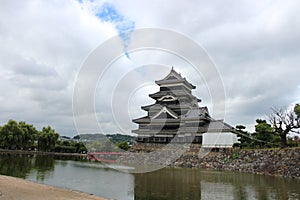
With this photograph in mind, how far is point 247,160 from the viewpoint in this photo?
20828 millimetres

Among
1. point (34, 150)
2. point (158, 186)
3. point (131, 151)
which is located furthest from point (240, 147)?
point (34, 150)

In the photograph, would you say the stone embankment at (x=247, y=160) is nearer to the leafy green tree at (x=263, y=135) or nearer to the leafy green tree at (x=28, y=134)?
the leafy green tree at (x=263, y=135)

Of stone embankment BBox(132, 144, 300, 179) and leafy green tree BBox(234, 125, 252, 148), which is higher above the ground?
leafy green tree BBox(234, 125, 252, 148)

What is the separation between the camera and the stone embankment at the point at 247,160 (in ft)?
58.0

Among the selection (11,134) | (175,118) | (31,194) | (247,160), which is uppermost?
(175,118)

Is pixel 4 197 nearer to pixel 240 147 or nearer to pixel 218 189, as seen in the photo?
pixel 218 189

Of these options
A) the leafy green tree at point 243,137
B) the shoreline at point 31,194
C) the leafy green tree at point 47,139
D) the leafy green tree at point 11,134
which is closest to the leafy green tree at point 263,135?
the leafy green tree at point 243,137

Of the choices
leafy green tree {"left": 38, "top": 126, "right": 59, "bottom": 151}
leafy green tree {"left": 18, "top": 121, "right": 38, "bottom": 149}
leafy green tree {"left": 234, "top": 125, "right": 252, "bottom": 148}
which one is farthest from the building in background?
leafy green tree {"left": 18, "top": 121, "right": 38, "bottom": 149}

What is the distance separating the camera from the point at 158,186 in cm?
1195

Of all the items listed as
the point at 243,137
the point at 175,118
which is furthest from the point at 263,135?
the point at 175,118

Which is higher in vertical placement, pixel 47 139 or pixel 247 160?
pixel 47 139

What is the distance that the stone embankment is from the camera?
696 inches

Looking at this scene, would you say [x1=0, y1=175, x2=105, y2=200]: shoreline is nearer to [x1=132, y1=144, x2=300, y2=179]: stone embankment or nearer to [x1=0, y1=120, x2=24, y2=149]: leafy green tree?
[x1=132, y1=144, x2=300, y2=179]: stone embankment

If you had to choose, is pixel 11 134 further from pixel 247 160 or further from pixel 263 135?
pixel 263 135
